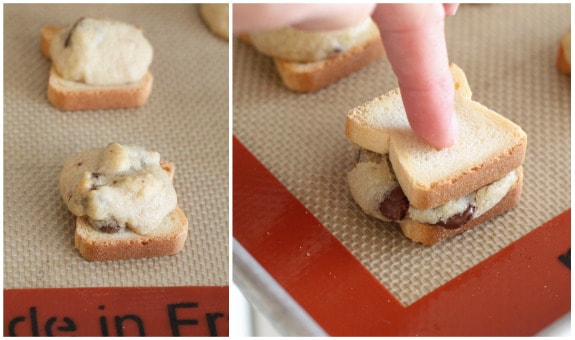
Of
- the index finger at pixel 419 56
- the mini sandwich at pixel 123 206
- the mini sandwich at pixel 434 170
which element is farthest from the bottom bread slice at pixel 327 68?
the index finger at pixel 419 56

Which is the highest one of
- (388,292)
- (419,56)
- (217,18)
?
(419,56)

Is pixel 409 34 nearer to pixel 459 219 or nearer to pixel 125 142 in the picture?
pixel 459 219

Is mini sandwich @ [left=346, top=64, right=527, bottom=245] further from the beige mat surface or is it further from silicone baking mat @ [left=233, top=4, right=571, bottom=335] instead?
the beige mat surface

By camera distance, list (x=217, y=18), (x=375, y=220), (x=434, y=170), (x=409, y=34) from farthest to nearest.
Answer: (x=217, y=18) → (x=375, y=220) → (x=434, y=170) → (x=409, y=34)

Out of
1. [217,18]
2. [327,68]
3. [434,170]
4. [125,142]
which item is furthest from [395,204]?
A: [217,18]

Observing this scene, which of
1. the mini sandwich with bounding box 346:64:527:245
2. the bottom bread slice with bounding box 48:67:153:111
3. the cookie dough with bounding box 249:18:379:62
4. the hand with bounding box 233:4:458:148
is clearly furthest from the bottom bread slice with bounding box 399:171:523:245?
the bottom bread slice with bounding box 48:67:153:111

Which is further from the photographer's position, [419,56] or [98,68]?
[98,68]

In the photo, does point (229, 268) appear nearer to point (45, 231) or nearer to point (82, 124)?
point (45, 231)

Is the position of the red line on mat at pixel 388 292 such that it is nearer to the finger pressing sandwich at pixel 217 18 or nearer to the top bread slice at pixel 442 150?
the top bread slice at pixel 442 150
